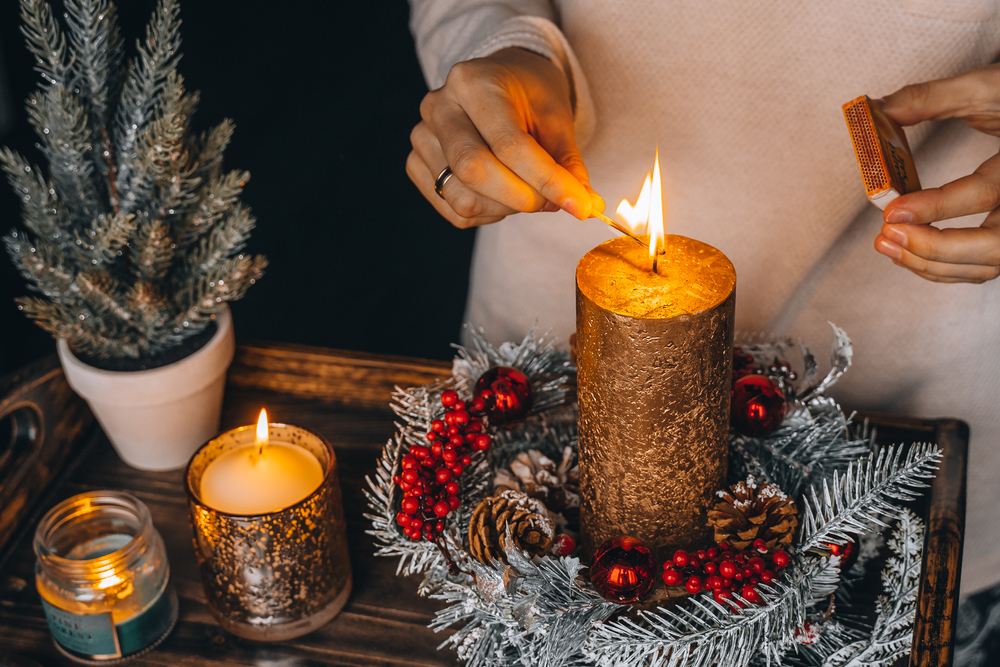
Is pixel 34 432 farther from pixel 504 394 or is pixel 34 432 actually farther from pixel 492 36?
pixel 492 36

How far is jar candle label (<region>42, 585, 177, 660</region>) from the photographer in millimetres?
574

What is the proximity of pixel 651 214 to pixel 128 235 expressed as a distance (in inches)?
18.6

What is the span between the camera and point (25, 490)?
2.32ft

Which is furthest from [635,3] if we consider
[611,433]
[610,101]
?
[611,433]

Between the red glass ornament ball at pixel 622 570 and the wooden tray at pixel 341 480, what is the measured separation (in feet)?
0.56

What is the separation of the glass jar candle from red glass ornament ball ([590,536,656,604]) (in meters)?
0.35

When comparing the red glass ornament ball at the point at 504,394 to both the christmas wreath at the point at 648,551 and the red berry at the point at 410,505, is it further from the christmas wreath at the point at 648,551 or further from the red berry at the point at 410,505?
the red berry at the point at 410,505

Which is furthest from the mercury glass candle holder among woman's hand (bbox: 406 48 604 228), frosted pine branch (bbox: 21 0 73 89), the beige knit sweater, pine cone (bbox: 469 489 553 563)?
the beige knit sweater

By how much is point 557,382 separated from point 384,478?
181mm

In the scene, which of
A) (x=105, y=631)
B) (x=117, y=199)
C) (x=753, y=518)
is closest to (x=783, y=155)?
(x=753, y=518)

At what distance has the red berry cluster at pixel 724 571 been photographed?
1.66 feet

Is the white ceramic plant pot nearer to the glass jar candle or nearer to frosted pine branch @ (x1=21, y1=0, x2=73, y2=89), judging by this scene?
the glass jar candle

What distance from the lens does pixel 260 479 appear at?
607 millimetres

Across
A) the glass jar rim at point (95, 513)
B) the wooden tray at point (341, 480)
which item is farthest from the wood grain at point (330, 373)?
the glass jar rim at point (95, 513)
